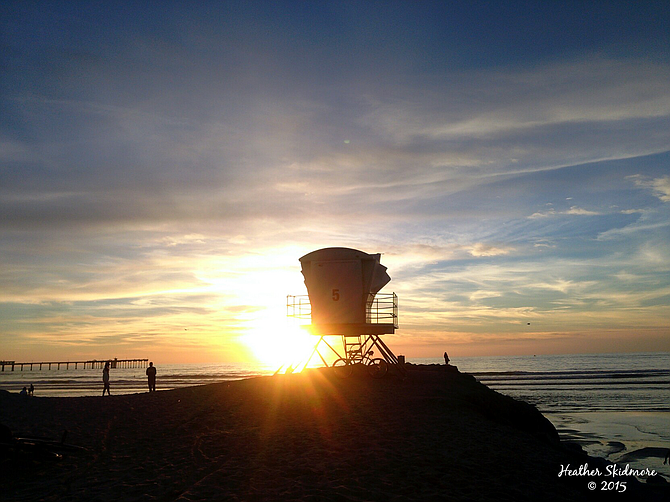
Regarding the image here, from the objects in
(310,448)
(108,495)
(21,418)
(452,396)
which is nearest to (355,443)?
(310,448)

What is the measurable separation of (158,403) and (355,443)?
9710 millimetres

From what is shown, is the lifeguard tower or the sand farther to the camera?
the lifeguard tower

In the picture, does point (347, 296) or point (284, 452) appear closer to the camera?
point (284, 452)

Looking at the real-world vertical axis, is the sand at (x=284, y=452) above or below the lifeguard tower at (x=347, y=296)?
below

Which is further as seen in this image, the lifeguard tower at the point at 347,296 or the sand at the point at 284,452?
the lifeguard tower at the point at 347,296

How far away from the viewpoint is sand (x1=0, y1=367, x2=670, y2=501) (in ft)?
27.5

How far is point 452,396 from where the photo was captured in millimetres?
19078

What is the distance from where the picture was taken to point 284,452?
10828mm

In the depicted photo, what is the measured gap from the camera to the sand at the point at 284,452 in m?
8.38

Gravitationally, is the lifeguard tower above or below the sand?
above

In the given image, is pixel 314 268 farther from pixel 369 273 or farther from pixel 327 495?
pixel 327 495

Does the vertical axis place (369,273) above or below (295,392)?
above

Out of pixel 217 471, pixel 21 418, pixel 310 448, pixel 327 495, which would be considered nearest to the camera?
pixel 327 495

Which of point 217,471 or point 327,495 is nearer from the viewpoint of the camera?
point 327,495
